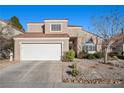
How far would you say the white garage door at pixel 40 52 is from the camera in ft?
81.1

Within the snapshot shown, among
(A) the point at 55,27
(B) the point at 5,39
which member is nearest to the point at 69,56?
(A) the point at 55,27

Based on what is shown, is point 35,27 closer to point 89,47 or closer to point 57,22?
point 57,22

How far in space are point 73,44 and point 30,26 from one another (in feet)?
25.5

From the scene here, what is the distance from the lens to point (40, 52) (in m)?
24.8

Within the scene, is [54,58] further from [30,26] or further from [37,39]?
[30,26]

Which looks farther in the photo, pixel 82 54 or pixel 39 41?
pixel 82 54

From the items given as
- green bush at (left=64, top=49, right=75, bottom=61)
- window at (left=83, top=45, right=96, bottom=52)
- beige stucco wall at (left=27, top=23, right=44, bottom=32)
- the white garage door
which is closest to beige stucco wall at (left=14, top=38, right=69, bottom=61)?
the white garage door

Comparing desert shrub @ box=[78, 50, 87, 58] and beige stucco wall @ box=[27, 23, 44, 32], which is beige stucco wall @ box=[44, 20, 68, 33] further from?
desert shrub @ box=[78, 50, 87, 58]

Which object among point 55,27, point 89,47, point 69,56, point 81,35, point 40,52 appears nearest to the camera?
point 69,56

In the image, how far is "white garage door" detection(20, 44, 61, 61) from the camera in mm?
24719

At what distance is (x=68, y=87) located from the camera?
1029 centimetres

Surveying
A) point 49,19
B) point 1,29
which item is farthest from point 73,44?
point 1,29

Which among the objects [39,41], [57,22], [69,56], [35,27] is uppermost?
[57,22]
